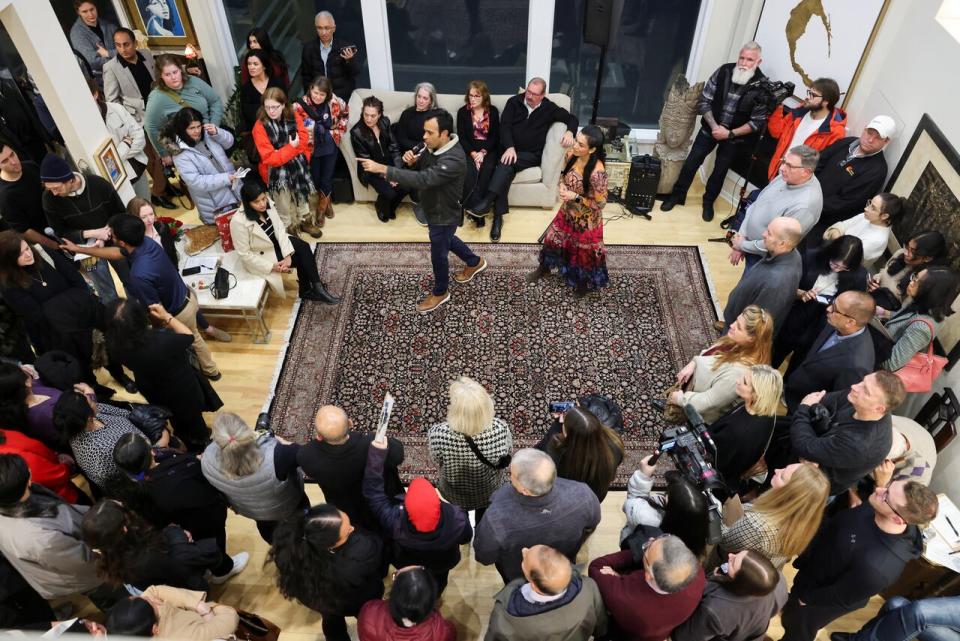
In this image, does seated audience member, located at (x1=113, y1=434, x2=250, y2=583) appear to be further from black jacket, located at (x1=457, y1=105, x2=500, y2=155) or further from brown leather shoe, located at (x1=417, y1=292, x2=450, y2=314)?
black jacket, located at (x1=457, y1=105, x2=500, y2=155)

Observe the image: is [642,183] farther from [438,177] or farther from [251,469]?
[251,469]

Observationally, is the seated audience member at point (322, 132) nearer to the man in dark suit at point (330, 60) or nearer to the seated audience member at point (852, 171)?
the man in dark suit at point (330, 60)

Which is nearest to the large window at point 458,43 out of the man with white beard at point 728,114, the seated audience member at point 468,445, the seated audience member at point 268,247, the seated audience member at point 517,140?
the seated audience member at point 517,140

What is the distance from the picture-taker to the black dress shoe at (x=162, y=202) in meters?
6.48

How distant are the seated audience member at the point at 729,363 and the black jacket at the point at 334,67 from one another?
454 cm

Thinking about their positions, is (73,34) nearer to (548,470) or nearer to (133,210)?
(133,210)

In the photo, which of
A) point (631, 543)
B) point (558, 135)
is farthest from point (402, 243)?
point (631, 543)

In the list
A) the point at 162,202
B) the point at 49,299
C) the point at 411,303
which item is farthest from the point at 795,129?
the point at 162,202

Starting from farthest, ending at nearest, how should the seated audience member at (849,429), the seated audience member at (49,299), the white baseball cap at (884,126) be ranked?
the white baseball cap at (884,126) → the seated audience member at (49,299) → the seated audience member at (849,429)

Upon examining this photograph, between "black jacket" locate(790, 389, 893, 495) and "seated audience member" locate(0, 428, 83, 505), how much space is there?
374 cm

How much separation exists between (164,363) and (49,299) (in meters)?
0.90

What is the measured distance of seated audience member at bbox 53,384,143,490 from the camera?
300 centimetres

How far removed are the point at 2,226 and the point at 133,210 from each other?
1.02m

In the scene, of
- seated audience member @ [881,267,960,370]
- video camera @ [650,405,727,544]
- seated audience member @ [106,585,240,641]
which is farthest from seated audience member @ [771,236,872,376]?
seated audience member @ [106,585,240,641]
